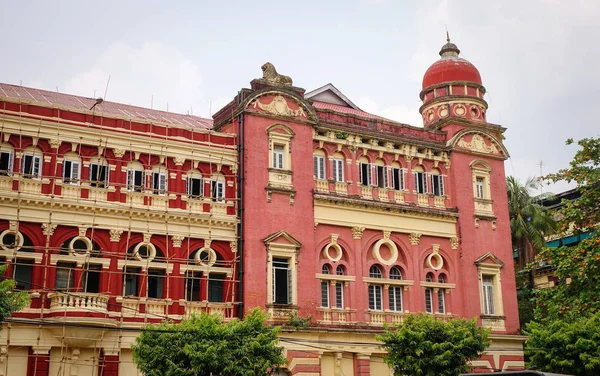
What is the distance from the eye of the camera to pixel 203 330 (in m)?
24.4

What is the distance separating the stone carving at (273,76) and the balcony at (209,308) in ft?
31.8

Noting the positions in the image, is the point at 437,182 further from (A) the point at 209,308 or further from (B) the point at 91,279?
(B) the point at 91,279

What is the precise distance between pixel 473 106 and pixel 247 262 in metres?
14.9

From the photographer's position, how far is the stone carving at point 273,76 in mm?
33344

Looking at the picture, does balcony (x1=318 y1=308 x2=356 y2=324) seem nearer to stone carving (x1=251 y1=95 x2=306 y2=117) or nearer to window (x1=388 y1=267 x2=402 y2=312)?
window (x1=388 y1=267 x2=402 y2=312)

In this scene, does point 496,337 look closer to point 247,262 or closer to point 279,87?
point 247,262

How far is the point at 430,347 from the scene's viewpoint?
2819cm

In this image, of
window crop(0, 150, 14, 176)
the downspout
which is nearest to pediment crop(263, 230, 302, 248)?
the downspout

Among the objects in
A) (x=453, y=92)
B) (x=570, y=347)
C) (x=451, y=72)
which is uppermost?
(x=451, y=72)

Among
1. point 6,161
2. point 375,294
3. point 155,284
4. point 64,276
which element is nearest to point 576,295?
point 375,294

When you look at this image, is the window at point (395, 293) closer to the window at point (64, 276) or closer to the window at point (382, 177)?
the window at point (382, 177)

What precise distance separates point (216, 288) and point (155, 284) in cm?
248

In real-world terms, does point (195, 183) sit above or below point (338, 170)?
below

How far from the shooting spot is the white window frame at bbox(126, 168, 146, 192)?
2969cm
